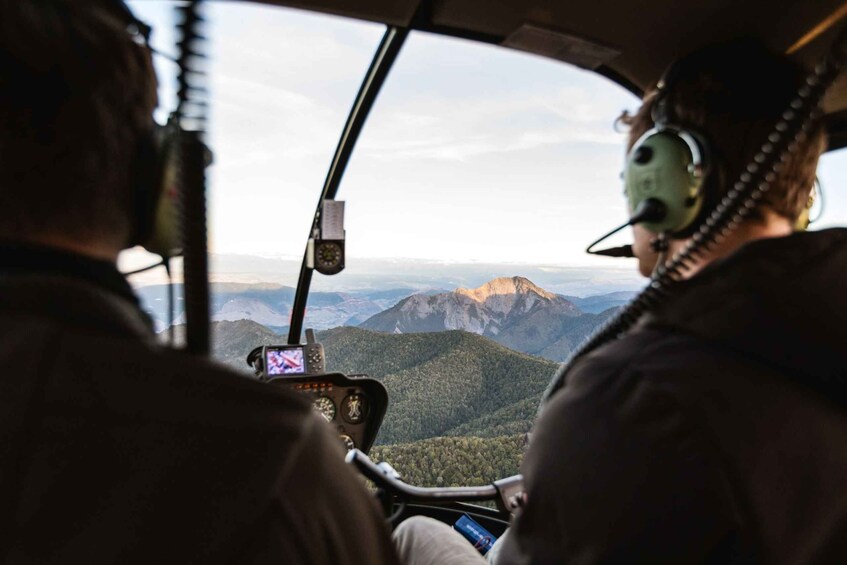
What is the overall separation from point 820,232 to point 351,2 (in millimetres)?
1384

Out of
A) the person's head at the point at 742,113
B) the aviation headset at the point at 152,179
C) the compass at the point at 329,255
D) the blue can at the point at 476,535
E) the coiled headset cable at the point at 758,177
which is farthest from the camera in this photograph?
the compass at the point at 329,255

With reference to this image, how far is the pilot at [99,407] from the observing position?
45 cm

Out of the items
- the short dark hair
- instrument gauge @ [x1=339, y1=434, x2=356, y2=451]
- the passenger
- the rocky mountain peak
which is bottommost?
instrument gauge @ [x1=339, y1=434, x2=356, y2=451]

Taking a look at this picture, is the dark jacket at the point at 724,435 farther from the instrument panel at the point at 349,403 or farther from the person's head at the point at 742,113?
the instrument panel at the point at 349,403

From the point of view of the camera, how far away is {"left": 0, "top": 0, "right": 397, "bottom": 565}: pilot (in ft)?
1.49

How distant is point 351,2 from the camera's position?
5.65ft

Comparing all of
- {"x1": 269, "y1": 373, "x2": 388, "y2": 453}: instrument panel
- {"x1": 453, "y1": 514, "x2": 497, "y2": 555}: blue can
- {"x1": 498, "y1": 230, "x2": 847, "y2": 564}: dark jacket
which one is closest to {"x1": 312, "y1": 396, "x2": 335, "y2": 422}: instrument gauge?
{"x1": 269, "y1": 373, "x2": 388, "y2": 453}: instrument panel

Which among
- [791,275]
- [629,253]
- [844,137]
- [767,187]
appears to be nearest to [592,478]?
[791,275]

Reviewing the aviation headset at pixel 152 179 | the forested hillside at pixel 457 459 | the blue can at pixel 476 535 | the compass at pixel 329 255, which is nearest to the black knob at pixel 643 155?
the aviation headset at pixel 152 179

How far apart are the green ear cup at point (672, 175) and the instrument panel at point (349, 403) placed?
1.71m

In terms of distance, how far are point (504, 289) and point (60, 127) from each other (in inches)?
102

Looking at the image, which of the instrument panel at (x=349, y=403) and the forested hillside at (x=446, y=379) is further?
the forested hillside at (x=446, y=379)

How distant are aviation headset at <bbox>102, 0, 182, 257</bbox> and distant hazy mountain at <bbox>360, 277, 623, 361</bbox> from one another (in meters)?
2.27

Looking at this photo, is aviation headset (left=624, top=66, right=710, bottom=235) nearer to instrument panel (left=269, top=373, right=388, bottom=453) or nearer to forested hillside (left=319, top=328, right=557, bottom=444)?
instrument panel (left=269, top=373, right=388, bottom=453)
